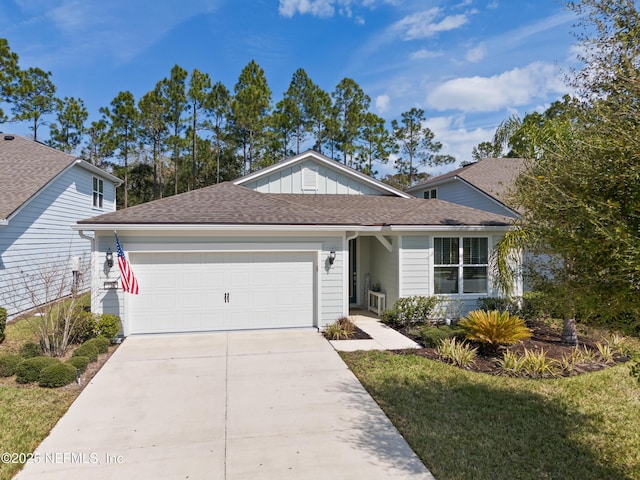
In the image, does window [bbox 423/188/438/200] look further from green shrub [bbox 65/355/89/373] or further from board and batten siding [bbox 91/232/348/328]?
green shrub [bbox 65/355/89/373]

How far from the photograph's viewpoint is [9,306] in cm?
1116

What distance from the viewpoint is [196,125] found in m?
28.3

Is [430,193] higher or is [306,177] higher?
[430,193]

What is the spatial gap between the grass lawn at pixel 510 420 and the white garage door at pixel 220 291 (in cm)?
305

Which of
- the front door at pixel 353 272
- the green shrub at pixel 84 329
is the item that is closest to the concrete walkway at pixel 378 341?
the front door at pixel 353 272

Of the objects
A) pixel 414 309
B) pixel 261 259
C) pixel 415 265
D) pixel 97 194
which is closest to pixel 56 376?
pixel 261 259

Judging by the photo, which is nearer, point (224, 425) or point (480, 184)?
point (224, 425)

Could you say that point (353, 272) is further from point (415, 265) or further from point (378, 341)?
point (378, 341)

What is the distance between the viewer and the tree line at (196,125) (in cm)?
2736

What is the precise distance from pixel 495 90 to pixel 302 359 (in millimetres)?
17394

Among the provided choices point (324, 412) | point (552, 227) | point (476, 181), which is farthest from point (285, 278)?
point (476, 181)

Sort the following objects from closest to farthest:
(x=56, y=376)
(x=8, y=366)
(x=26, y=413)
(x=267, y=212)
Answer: (x=26, y=413), (x=56, y=376), (x=8, y=366), (x=267, y=212)

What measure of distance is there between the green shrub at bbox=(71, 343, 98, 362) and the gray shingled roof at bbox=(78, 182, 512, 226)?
2.72 meters

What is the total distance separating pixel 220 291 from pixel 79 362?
3381mm
